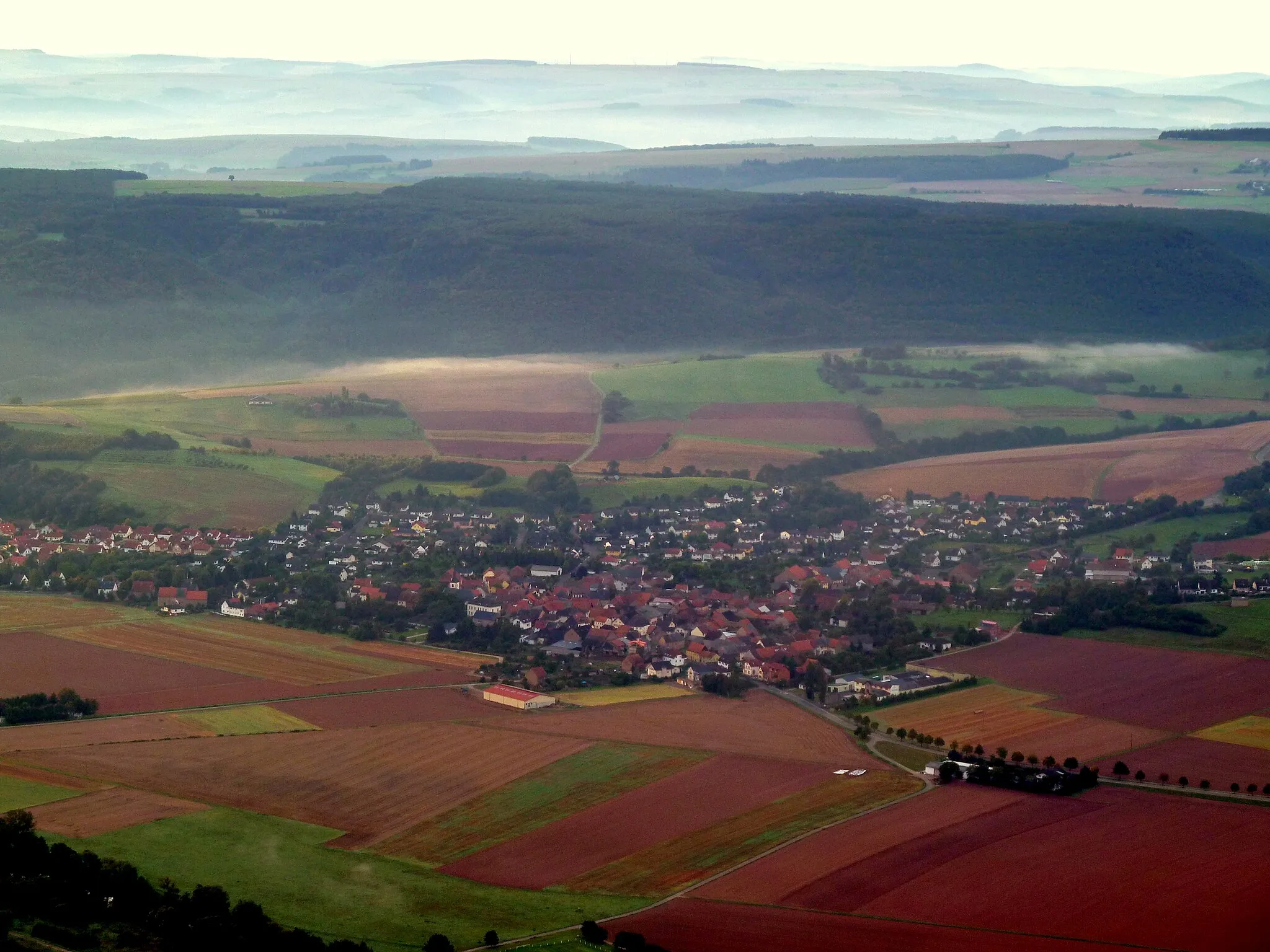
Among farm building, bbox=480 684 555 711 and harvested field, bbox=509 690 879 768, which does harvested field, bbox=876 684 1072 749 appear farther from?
farm building, bbox=480 684 555 711

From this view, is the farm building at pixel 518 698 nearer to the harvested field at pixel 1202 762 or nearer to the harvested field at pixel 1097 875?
the harvested field at pixel 1097 875

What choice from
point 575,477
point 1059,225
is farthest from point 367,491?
point 1059,225

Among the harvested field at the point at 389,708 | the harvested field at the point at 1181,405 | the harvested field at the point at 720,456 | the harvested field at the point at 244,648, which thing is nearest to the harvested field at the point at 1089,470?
the harvested field at the point at 720,456

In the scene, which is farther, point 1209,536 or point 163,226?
Answer: point 163,226

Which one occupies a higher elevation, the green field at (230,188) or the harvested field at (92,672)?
the green field at (230,188)

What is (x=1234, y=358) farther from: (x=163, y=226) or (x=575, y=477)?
(x=163, y=226)
